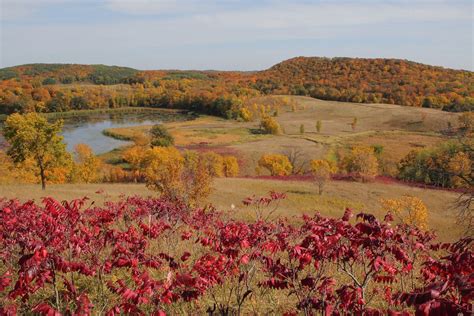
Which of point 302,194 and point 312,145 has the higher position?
point 312,145

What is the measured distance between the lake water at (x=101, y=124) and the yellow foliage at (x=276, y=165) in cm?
3984

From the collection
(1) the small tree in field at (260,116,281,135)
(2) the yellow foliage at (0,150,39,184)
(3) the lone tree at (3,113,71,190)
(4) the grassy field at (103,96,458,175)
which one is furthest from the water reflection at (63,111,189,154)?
(3) the lone tree at (3,113,71,190)

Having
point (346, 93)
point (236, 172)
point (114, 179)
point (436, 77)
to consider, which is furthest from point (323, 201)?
point (436, 77)

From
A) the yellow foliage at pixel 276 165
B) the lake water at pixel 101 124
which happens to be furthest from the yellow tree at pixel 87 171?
the lake water at pixel 101 124

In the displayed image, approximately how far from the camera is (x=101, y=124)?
140 m

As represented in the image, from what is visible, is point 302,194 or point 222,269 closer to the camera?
point 222,269

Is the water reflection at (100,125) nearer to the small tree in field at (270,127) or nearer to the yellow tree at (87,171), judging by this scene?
the yellow tree at (87,171)

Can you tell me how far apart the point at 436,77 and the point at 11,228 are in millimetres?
200602

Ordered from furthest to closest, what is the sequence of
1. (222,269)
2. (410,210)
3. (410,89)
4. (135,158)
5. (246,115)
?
(410,89)
(246,115)
(135,158)
(410,210)
(222,269)

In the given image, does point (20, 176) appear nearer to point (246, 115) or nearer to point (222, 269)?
point (222, 269)

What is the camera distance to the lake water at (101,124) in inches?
3962

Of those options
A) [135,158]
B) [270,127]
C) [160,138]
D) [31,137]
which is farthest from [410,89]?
[31,137]

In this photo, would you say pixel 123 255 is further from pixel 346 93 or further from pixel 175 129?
pixel 346 93

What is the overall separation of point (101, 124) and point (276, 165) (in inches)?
3519
